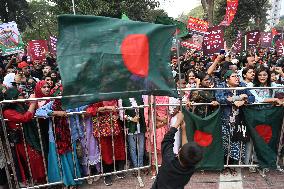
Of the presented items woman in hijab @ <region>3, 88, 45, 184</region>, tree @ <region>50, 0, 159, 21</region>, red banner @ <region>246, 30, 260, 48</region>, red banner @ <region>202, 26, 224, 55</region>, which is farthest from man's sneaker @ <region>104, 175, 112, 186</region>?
tree @ <region>50, 0, 159, 21</region>

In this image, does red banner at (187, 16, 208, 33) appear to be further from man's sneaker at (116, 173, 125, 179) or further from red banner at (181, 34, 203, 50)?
man's sneaker at (116, 173, 125, 179)

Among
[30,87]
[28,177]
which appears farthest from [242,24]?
[28,177]

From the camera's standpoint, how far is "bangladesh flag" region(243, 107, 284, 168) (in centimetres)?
520

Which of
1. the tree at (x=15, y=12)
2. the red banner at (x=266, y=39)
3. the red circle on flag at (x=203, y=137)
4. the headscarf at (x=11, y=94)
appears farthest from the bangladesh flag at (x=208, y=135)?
the tree at (x=15, y=12)

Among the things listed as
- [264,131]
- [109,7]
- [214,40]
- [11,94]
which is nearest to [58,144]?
[11,94]

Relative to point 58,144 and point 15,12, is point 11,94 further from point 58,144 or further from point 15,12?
point 15,12

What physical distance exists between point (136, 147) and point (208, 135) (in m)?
1.26

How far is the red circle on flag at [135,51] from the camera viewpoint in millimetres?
3375

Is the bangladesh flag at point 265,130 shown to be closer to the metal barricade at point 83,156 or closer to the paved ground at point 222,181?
the metal barricade at point 83,156

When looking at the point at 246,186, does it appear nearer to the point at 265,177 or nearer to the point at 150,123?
the point at 265,177

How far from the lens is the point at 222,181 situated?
5281 mm

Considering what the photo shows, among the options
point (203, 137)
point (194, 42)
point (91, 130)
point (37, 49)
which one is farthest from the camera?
point (37, 49)

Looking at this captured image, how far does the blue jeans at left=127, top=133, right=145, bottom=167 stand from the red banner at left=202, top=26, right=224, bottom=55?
4.90 meters

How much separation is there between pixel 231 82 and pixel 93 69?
311 cm
